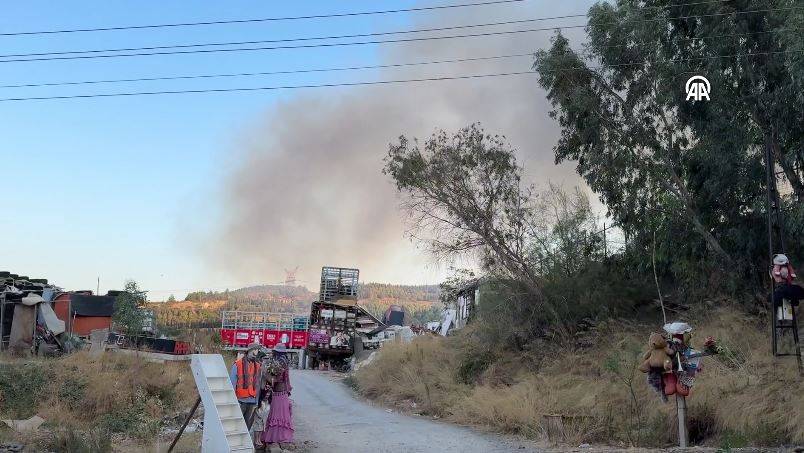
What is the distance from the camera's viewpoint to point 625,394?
16234 mm

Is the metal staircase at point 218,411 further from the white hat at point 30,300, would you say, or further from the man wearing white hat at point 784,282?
the white hat at point 30,300

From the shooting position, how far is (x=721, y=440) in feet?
43.7

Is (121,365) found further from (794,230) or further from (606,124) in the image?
(794,230)

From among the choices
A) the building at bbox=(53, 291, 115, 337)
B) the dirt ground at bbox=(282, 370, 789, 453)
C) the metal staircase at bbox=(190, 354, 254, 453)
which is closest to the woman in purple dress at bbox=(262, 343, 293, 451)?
the dirt ground at bbox=(282, 370, 789, 453)

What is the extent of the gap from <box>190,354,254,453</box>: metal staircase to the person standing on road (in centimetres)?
64

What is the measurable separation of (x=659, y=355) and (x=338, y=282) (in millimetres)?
53859

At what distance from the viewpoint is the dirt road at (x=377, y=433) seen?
556 inches

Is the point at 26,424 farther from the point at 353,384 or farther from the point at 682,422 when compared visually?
Answer: the point at 353,384

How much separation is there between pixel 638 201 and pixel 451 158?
21.0ft

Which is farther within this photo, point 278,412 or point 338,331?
point 338,331

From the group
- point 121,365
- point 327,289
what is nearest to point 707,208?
point 121,365

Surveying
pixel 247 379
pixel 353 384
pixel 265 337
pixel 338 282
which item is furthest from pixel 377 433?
pixel 338 282

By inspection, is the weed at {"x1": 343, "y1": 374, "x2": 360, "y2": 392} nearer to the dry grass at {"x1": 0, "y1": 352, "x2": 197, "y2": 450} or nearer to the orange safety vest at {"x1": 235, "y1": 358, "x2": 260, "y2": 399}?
the dry grass at {"x1": 0, "y1": 352, "x2": 197, "y2": 450}

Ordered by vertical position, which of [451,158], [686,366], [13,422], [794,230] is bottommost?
[13,422]
